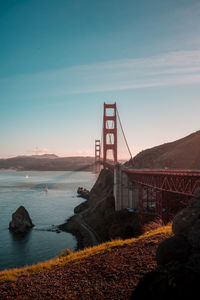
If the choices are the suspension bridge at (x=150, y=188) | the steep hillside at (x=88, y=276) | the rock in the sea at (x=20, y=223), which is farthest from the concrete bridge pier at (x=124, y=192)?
the steep hillside at (x=88, y=276)

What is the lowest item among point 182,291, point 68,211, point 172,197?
point 68,211

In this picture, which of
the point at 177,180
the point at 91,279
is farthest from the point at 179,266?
the point at 177,180

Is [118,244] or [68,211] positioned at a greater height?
[118,244]

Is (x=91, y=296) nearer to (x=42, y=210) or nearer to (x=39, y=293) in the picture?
(x=39, y=293)

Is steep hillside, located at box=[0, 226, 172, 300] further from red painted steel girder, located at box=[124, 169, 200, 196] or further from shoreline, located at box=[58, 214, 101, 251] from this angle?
shoreline, located at box=[58, 214, 101, 251]

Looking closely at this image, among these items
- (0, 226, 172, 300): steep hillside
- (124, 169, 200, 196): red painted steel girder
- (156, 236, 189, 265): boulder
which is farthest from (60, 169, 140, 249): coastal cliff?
(156, 236, 189, 265): boulder

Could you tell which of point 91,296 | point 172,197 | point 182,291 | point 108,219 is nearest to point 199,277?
point 182,291

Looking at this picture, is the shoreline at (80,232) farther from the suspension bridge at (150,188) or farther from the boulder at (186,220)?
the boulder at (186,220)
